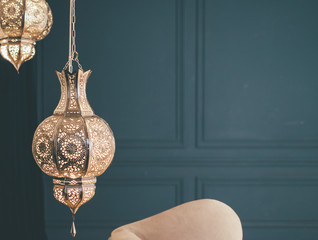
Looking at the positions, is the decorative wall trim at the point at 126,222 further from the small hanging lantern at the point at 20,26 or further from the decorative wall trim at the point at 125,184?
the small hanging lantern at the point at 20,26

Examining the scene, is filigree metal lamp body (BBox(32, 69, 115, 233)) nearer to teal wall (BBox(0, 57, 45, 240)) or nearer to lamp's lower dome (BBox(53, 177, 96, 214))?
lamp's lower dome (BBox(53, 177, 96, 214))

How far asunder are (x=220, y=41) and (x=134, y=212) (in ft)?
4.82

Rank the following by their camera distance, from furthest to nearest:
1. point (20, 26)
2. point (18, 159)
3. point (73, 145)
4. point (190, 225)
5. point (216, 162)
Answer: point (216, 162) < point (18, 159) < point (190, 225) < point (20, 26) < point (73, 145)

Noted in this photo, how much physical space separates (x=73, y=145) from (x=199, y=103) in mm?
2074

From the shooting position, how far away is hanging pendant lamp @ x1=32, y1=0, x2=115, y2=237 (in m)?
0.79

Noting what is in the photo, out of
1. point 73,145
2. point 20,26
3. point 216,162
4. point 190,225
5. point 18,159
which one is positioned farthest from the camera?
point 216,162

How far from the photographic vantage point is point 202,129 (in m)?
2.80

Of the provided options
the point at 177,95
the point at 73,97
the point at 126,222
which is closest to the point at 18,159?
the point at 126,222

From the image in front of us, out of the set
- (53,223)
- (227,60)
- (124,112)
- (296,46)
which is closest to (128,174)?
(124,112)

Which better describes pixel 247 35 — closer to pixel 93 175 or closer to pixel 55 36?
pixel 55 36

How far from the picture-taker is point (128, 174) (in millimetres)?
2787

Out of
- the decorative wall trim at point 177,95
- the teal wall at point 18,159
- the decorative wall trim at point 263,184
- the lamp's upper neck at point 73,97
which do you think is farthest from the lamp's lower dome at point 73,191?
the decorative wall trim at point 263,184

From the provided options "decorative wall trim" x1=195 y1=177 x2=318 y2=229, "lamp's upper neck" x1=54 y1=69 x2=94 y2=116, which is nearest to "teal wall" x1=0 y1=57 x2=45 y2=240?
"decorative wall trim" x1=195 y1=177 x2=318 y2=229

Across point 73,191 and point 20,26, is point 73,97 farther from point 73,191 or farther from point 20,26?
point 20,26
